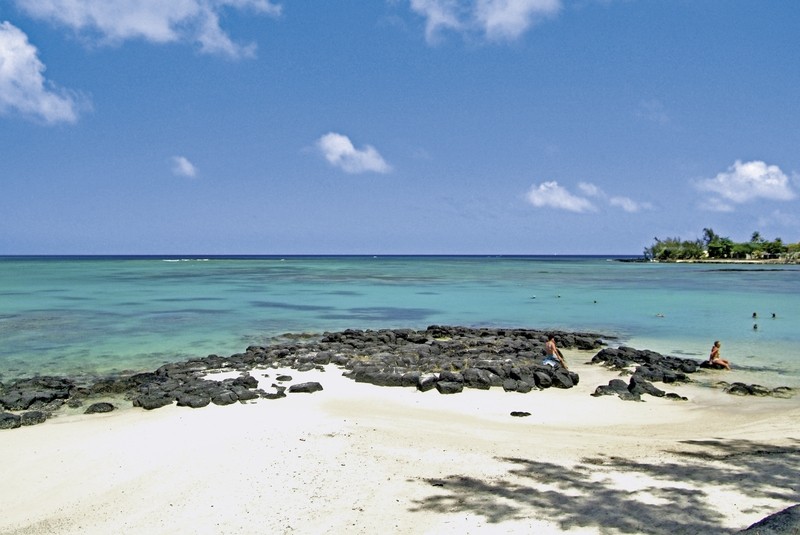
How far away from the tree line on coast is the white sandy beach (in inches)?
5407

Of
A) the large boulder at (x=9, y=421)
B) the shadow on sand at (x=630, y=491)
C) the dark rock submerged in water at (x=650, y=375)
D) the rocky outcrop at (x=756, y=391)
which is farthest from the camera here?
the rocky outcrop at (x=756, y=391)

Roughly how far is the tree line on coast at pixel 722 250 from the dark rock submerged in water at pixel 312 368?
430 ft

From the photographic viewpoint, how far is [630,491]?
7.14m

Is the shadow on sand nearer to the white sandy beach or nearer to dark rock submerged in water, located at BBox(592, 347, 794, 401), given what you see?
the white sandy beach

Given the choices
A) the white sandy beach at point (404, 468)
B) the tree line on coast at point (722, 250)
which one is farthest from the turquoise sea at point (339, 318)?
the tree line on coast at point (722, 250)

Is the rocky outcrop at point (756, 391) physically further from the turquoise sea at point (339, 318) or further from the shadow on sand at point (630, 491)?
the shadow on sand at point (630, 491)

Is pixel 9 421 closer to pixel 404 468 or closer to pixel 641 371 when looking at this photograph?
pixel 404 468

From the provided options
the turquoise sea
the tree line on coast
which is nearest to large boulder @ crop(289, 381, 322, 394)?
the turquoise sea

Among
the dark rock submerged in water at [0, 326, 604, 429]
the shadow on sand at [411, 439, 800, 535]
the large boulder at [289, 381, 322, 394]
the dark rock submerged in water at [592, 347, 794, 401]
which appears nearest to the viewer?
the shadow on sand at [411, 439, 800, 535]

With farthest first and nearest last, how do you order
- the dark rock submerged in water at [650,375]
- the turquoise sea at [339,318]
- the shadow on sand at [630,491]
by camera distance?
the turquoise sea at [339,318] < the dark rock submerged in water at [650,375] < the shadow on sand at [630,491]

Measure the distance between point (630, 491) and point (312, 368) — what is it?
10975mm

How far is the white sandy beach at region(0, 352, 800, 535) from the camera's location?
6.68m

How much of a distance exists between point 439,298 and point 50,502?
121 ft

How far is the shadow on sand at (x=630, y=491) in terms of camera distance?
6.33 meters
